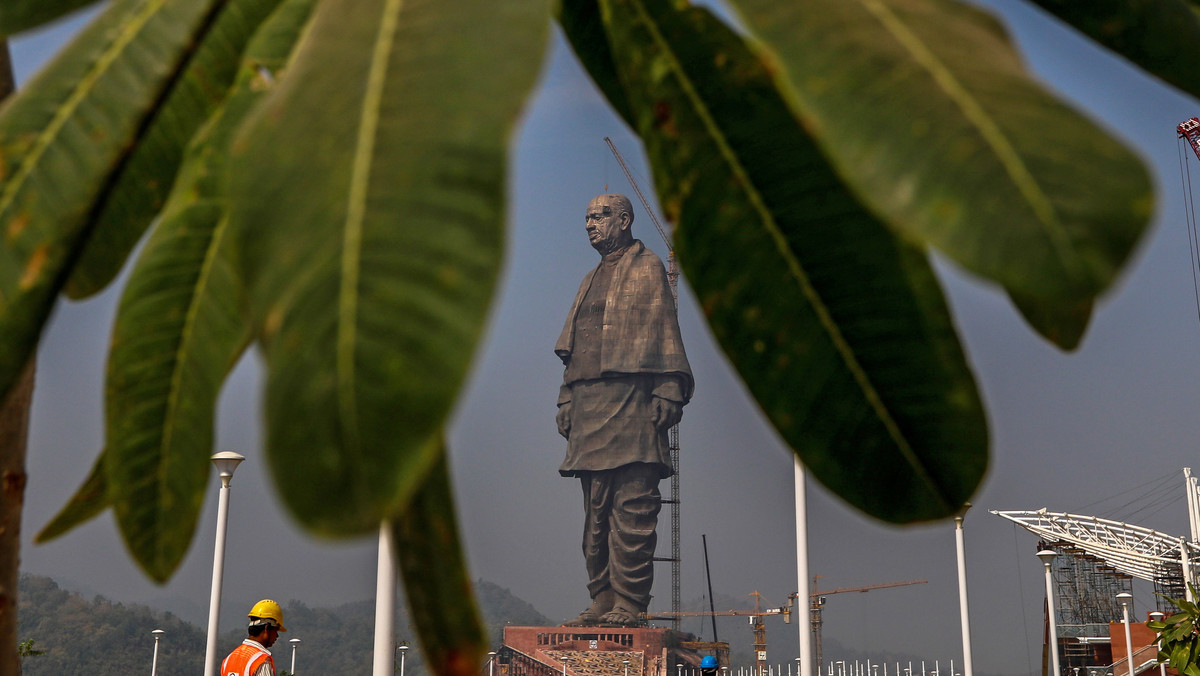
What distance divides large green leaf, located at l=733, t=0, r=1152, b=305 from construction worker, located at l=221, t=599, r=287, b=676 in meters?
4.18

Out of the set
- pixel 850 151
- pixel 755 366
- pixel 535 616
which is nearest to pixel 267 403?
pixel 850 151

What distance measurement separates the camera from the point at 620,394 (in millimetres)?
56438

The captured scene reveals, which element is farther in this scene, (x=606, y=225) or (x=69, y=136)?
(x=606, y=225)

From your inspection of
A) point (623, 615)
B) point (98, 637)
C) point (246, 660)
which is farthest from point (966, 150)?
point (623, 615)

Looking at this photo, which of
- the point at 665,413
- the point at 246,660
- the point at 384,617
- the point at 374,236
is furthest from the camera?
the point at 665,413

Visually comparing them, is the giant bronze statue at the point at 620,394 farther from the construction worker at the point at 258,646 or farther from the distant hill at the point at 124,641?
the construction worker at the point at 258,646

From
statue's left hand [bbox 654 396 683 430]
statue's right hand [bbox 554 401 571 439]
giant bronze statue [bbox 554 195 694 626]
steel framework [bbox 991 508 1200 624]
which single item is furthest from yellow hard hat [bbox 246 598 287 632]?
statue's right hand [bbox 554 401 571 439]

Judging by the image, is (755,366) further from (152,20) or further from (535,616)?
(535,616)

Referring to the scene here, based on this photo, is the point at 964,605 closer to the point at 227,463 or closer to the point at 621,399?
the point at 227,463

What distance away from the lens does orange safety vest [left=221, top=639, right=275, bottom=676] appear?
405cm

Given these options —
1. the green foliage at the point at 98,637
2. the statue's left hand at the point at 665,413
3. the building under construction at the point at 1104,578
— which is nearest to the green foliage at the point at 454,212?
the building under construction at the point at 1104,578

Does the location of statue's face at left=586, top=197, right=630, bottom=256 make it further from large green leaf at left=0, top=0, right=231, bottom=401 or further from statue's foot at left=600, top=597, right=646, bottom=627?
large green leaf at left=0, top=0, right=231, bottom=401

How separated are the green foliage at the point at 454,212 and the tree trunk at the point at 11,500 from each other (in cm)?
4

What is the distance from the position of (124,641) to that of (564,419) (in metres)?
26.8
